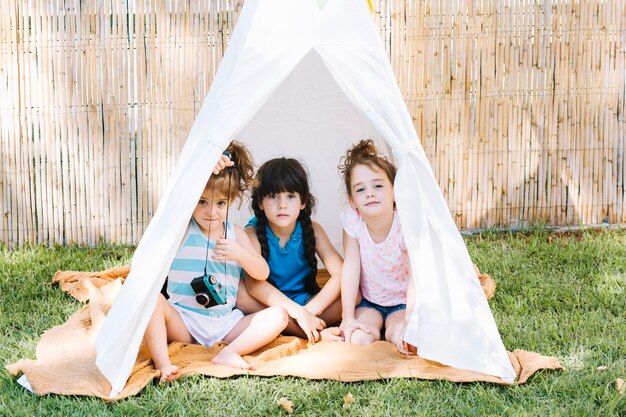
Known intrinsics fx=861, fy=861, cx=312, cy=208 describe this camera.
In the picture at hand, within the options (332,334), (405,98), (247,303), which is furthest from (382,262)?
(405,98)

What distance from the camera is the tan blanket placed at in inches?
118

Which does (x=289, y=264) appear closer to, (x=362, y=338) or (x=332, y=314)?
(x=332, y=314)

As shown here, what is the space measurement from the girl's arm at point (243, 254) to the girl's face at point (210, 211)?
Answer: 116mm

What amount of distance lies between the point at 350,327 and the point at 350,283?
7.6 inches

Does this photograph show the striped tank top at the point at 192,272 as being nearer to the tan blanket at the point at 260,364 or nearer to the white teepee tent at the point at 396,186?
the tan blanket at the point at 260,364

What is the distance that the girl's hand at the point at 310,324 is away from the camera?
11.3ft

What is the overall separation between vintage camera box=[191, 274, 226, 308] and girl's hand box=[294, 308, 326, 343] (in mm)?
352

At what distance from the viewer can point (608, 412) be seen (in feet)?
8.98

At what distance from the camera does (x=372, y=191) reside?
3508 millimetres

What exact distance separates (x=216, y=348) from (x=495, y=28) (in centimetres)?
263

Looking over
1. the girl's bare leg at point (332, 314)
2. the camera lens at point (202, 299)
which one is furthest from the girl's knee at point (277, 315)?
the girl's bare leg at point (332, 314)

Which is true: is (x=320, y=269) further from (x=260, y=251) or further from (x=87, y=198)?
(x=87, y=198)

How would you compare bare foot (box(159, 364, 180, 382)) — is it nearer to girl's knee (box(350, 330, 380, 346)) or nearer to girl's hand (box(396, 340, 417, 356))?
girl's knee (box(350, 330, 380, 346))

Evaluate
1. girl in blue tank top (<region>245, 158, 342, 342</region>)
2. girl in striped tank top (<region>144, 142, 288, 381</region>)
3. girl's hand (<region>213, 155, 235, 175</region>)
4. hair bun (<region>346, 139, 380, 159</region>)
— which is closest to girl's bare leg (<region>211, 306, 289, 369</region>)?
girl in striped tank top (<region>144, 142, 288, 381</region>)
